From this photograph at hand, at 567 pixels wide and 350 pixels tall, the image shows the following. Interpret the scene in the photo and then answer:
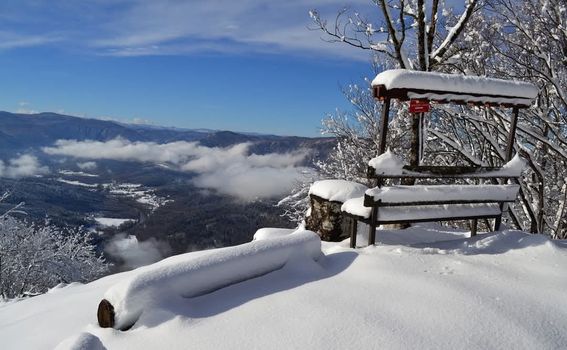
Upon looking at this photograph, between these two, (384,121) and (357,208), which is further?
(357,208)

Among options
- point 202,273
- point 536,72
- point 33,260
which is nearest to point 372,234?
point 202,273

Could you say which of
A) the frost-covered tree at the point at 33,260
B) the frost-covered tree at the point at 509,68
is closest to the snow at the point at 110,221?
the frost-covered tree at the point at 33,260

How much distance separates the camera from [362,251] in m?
5.71

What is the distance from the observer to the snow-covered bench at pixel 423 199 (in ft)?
19.2

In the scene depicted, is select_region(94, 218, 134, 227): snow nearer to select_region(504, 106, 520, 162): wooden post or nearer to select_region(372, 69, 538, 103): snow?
select_region(504, 106, 520, 162): wooden post

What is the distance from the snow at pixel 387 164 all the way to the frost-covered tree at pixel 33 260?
980 inches

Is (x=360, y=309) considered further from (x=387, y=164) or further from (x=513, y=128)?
(x=513, y=128)

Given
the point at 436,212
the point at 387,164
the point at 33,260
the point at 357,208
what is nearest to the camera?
the point at 387,164

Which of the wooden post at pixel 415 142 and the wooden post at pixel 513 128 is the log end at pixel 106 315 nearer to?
the wooden post at pixel 415 142

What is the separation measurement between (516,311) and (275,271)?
8.35ft

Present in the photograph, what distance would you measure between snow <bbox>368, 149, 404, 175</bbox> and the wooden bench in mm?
45

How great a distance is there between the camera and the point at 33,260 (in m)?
24.4

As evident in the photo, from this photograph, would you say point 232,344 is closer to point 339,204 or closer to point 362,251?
point 362,251

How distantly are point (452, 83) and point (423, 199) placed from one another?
178 centimetres
